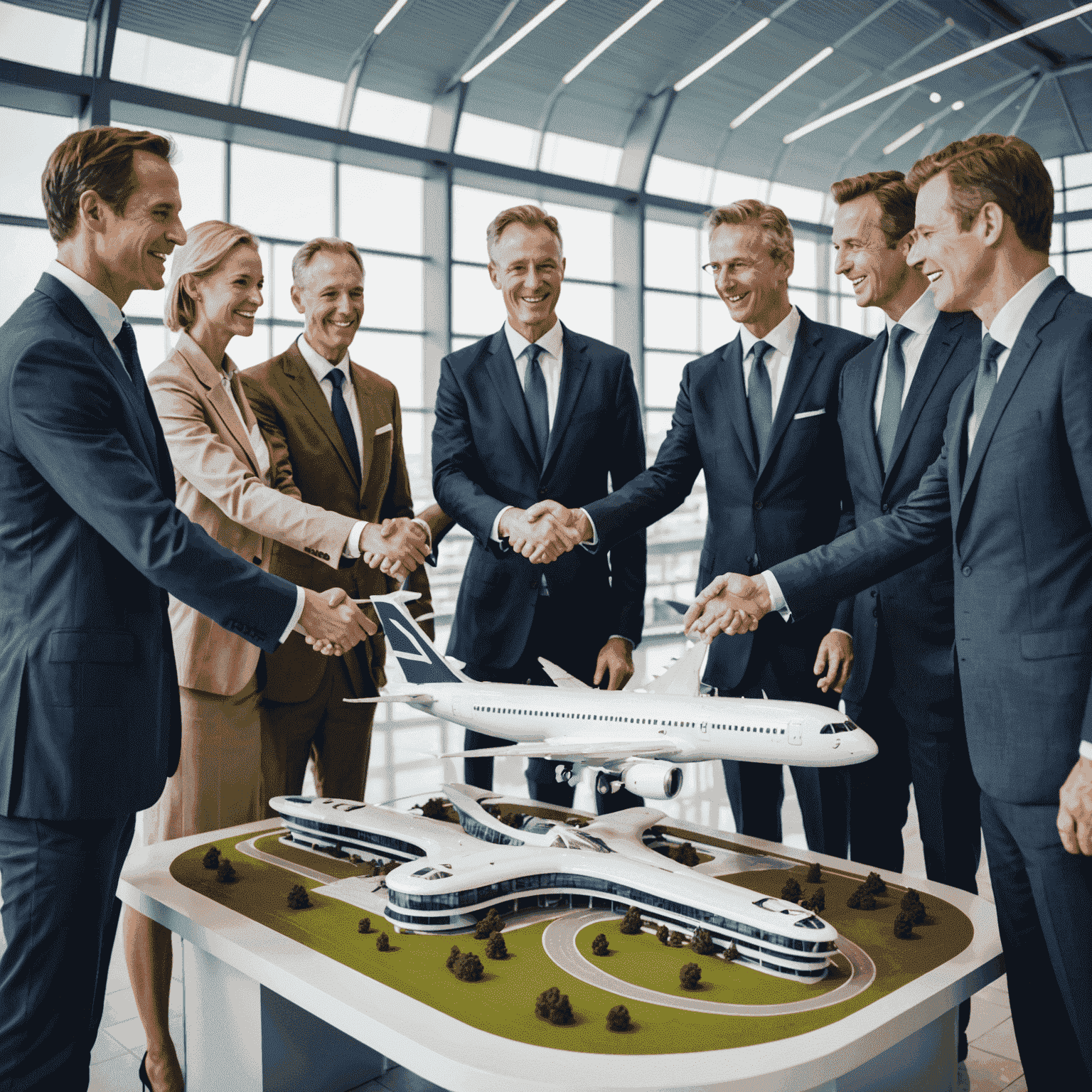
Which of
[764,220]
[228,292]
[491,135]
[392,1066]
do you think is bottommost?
[392,1066]

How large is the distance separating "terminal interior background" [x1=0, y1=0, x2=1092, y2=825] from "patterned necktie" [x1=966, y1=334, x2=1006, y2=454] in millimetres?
3985

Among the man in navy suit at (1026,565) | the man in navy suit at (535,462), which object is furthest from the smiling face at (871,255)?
the man in navy suit at (535,462)

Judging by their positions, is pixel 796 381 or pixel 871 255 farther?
pixel 796 381

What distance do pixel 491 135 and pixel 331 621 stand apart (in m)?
10.3

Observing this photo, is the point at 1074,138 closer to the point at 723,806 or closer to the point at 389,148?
the point at 389,148

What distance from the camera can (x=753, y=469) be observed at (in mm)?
3600

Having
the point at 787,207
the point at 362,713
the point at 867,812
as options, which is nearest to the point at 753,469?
the point at 867,812

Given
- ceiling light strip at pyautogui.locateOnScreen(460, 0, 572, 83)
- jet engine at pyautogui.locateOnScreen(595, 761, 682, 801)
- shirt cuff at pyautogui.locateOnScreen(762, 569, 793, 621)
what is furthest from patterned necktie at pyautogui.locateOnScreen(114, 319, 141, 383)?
ceiling light strip at pyautogui.locateOnScreen(460, 0, 572, 83)

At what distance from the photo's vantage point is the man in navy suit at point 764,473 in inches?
139

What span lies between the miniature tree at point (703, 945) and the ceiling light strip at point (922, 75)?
14584 mm

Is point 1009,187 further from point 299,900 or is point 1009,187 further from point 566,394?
point 299,900

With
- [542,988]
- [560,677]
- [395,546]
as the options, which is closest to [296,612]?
[395,546]

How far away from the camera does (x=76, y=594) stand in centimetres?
233

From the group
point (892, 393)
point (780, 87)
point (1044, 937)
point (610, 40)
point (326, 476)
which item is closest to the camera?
point (1044, 937)
